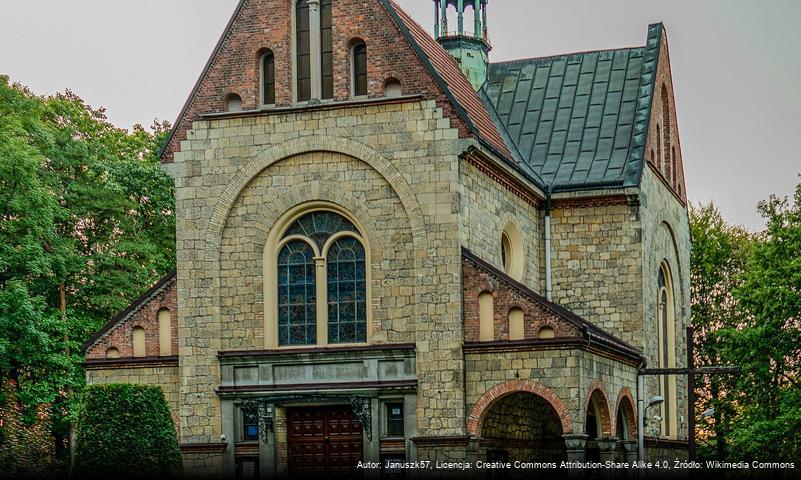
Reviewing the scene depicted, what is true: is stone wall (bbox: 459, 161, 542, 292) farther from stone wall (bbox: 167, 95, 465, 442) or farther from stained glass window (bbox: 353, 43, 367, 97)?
stained glass window (bbox: 353, 43, 367, 97)

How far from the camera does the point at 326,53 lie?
38.4 m

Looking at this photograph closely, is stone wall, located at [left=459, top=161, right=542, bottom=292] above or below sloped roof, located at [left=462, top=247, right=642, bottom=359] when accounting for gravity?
above

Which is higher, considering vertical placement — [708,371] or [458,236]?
[458,236]

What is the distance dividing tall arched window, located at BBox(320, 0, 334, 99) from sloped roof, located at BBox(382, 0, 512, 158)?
1484 mm

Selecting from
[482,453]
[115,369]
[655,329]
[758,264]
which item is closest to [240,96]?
[115,369]

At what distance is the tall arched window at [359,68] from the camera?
125ft

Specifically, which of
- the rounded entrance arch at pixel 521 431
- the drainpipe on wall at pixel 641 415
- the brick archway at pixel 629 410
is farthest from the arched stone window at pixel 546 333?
the drainpipe on wall at pixel 641 415

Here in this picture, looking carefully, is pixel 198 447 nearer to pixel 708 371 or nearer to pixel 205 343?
pixel 205 343

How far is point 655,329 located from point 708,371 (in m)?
3.32

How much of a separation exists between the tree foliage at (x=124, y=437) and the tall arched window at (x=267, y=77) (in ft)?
24.2

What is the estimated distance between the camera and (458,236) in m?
36.7

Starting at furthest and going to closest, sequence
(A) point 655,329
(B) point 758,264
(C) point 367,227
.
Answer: (B) point 758,264
(A) point 655,329
(C) point 367,227

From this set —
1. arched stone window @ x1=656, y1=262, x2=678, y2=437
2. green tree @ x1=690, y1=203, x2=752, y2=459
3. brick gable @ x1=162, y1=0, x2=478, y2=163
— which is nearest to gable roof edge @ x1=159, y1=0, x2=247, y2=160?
brick gable @ x1=162, y1=0, x2=478, y2=163

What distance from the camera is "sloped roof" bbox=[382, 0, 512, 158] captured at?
122ft
